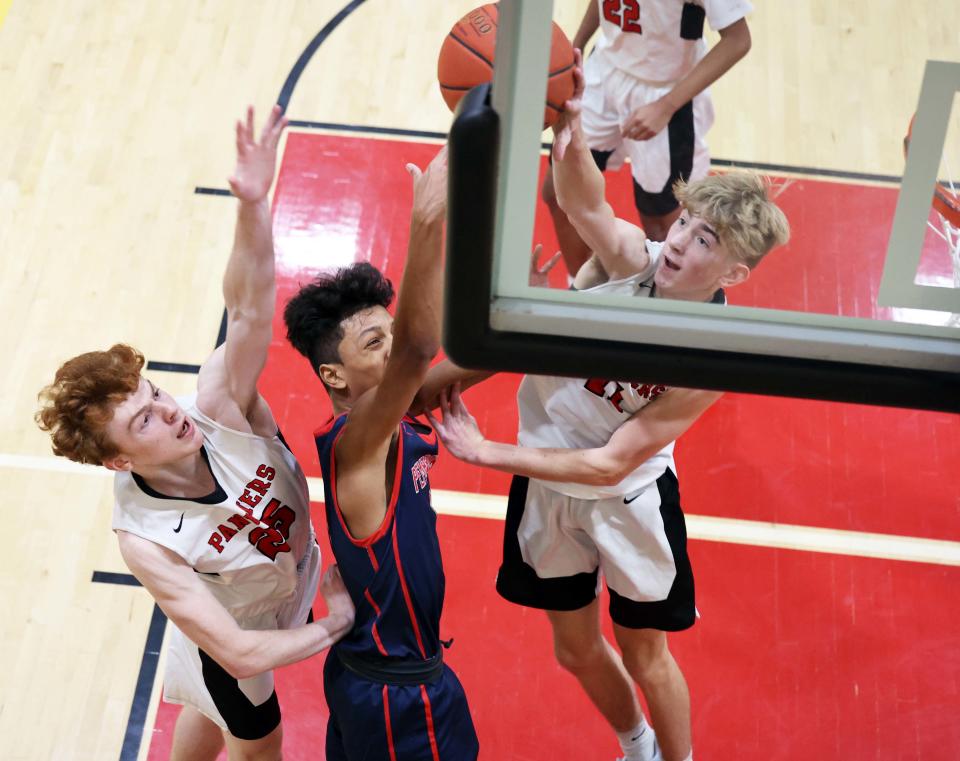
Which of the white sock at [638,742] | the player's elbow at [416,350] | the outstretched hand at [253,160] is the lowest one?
the white sock at [638,742]

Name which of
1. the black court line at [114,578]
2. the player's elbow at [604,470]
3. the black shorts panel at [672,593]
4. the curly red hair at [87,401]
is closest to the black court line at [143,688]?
the black court line at [114,578]

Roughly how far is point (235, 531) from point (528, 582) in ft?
3.12

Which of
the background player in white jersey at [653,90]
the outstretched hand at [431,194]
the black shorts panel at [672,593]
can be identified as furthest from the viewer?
the background player in white jersey at [653,90]

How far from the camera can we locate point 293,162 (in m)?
5.85

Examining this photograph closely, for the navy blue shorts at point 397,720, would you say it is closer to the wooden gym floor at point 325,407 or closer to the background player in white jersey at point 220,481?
the background player in white jersey at point 220,481

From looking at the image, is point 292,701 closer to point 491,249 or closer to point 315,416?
point 315,416

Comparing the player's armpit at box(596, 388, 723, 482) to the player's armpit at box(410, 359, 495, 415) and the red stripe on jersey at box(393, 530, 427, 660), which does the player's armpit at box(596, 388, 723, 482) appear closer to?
the player's armpit at box(410, 359, 495, 415)

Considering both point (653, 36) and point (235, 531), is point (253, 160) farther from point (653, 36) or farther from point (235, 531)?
point (653, 36)

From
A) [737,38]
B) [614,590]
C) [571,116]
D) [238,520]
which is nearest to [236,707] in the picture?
[238,520]

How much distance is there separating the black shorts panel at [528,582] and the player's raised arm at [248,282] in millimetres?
865

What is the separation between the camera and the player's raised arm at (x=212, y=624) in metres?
2.88

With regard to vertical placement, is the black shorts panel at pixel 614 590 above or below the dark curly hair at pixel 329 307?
below

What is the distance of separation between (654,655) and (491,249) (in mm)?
2160

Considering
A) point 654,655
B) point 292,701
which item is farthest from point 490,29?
point 292,701
